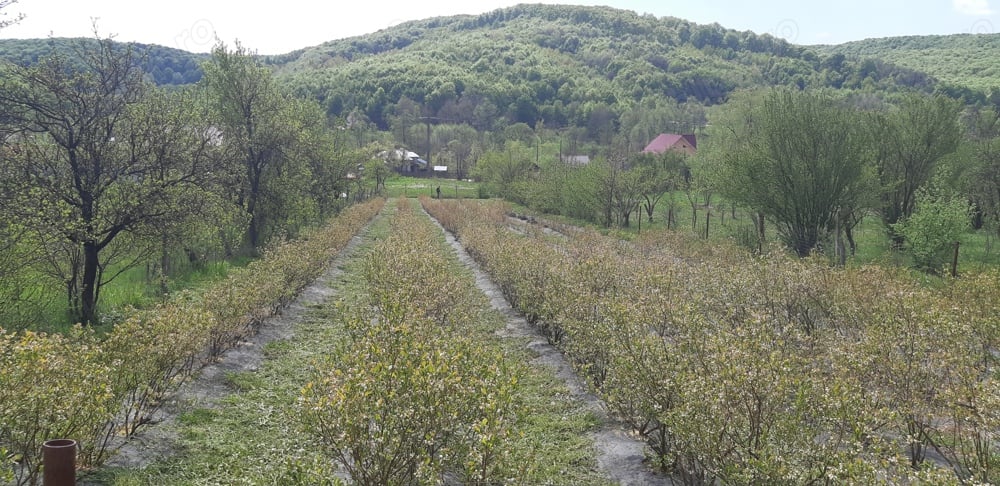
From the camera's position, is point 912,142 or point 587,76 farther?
point 587,76

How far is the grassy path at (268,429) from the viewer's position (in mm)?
6082

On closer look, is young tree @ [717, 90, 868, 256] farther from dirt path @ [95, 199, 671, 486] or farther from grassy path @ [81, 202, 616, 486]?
grassy path @ [81, 202, 616, 486]

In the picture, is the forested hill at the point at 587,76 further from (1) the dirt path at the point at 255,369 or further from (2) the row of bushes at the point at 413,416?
(2) the row of bushes at the point at 413,416

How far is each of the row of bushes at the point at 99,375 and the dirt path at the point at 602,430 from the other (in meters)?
5.15

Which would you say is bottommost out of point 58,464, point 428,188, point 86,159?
point 428,188

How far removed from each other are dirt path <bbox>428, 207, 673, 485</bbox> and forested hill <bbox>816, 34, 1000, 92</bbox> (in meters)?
134

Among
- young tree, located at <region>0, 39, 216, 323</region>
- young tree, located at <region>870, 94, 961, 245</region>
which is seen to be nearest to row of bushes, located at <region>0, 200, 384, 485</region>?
young tree, located at <region>0, 39, 216, 323</region>

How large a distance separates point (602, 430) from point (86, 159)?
1035 centimetres

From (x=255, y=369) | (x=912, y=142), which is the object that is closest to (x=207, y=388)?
(x=255, y=369)

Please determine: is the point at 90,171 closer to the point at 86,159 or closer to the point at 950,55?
the point at 86,159

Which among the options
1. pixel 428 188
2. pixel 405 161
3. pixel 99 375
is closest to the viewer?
pixel 99 375

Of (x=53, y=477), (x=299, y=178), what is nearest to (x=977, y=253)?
(x=299, y=178)

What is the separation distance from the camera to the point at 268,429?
25.4 feet

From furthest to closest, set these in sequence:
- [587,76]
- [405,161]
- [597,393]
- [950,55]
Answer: [587,76] → [950,55] → [405,161] → [597,393]
